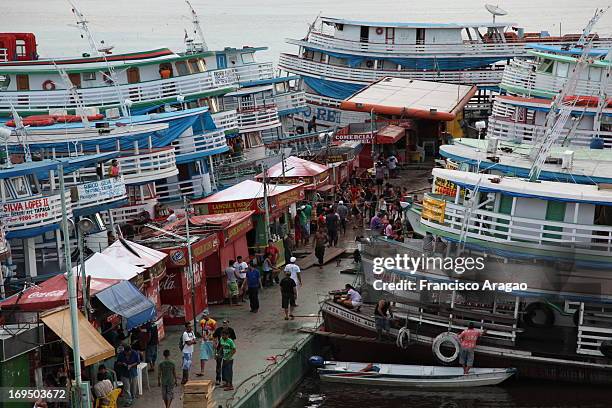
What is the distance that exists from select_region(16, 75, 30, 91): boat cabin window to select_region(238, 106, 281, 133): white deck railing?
26.3ft

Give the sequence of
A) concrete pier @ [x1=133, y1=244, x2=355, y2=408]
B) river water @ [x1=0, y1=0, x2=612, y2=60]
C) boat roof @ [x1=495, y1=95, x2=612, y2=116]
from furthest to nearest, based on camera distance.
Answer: river water @ [x1=0, y1=0, x2=612, y2=60]
boat roof @ [x1=495, y1=95, x2=612, y2=116]
concrete pier @ [x1=133, y1=244, x2=355, y2=408]

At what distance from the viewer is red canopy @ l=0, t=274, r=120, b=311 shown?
78.8 ft

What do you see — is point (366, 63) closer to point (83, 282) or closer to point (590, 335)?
point (590, 335)

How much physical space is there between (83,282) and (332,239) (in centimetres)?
1488

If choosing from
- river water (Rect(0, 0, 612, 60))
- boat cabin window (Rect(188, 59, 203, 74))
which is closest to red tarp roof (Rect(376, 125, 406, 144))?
boat cabin window (Rect(188, 59, 203, 74))

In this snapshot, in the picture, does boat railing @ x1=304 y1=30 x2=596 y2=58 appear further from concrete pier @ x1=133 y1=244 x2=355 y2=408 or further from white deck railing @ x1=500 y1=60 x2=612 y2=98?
concrete pier @ x1=133 y1=244 x2=355 y2=408

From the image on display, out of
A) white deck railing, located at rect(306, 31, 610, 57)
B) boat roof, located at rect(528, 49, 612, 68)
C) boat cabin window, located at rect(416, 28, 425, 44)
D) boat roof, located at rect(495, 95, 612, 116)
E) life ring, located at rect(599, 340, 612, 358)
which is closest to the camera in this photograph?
life ring, located at rect(599, 340, 612, 358)

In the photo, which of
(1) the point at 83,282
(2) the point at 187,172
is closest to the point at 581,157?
(2) the point at 187,172

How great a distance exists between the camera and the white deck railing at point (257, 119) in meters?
49.5

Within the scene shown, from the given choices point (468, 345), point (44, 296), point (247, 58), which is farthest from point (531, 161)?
point (247, 58)

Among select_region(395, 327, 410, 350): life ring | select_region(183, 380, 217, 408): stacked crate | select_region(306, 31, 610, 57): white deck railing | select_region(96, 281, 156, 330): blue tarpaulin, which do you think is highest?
select_region(96, 281, 156, 330): blue tarpaulin

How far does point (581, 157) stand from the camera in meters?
35.0

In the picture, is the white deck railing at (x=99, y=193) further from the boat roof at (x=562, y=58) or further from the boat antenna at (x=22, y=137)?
the boat roof at (x=562, y=58)

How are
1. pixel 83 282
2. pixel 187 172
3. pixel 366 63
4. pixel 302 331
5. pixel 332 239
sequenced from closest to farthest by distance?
1. pixel 83 282
2. pixel 302 331
3. pixel 332 239
4. pixel 187 172
5. pixel 366 63
